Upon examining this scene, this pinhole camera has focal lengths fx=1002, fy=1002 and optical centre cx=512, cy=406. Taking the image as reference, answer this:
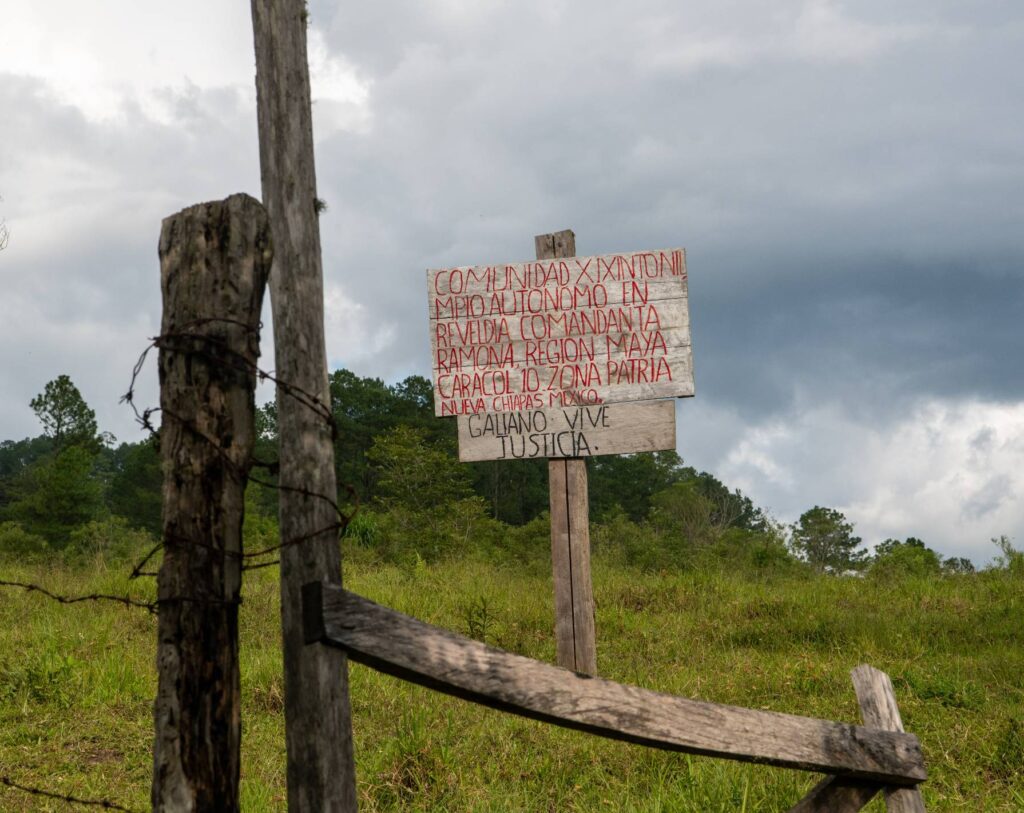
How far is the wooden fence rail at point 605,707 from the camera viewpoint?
2.99 metres

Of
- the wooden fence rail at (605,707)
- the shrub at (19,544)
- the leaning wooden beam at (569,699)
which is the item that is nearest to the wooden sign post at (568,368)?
the wooden fence rail at (605,707)

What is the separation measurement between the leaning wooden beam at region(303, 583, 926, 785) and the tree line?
1169 cm

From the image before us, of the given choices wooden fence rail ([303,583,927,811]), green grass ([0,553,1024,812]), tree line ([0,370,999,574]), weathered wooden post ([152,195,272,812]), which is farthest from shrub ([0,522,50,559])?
wooden fence rail ([303,583,927,811])

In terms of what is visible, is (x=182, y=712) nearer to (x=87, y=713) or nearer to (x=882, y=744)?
(x=882, y=744)

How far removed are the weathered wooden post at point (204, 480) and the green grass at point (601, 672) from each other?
2833 mm

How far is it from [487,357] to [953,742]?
16.3 ft

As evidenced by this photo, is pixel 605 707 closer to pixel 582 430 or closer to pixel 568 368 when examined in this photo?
pixel 582 430

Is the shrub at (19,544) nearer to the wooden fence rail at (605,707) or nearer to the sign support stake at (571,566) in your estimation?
the sign support stake at (571,566)

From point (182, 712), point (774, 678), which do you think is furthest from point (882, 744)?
point (774, 678)

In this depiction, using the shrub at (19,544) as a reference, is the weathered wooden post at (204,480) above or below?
above

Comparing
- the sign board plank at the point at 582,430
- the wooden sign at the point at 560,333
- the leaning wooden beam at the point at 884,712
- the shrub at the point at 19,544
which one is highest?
the wooden sign at the point at 560,333

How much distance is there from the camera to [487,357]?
9.38m

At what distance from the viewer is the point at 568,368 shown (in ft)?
30.2

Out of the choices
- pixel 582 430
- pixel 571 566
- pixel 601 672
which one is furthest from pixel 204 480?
pixel 601 672
